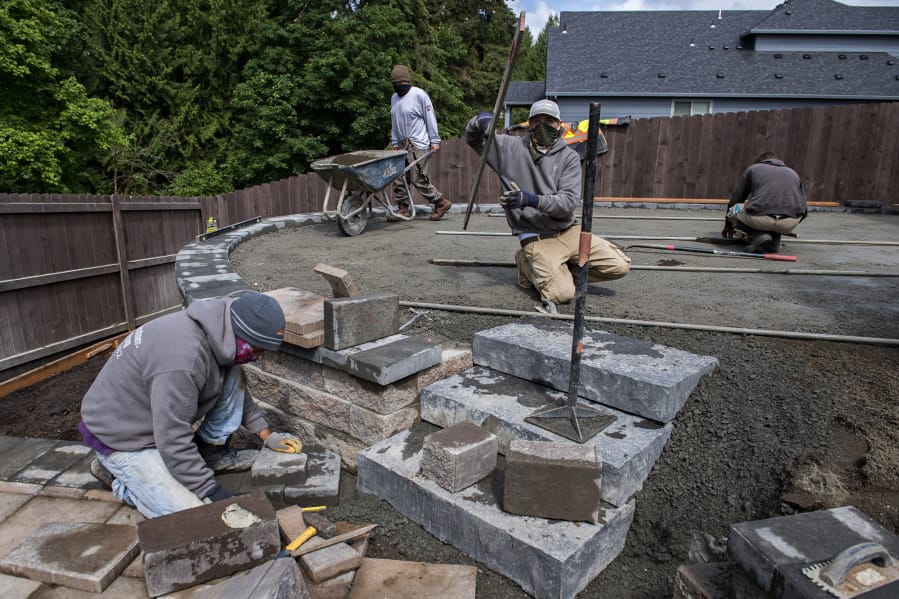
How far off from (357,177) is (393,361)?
3.97 metres

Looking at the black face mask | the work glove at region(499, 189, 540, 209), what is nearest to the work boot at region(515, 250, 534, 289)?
the work glove at region(499, 189, 540, 209)

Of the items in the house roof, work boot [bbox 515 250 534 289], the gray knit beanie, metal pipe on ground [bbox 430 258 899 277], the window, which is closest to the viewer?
the gray knit beanie

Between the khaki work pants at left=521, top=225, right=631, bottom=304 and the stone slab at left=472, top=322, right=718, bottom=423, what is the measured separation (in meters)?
0.55

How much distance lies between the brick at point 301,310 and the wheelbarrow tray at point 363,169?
115 inches

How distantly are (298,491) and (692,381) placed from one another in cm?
199

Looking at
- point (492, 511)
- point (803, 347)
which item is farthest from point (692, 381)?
point (492, 511)

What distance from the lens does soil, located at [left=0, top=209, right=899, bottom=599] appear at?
7.13ft

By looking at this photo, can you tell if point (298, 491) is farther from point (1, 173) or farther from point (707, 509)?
point (1, 173)

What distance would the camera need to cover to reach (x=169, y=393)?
92.4 inches

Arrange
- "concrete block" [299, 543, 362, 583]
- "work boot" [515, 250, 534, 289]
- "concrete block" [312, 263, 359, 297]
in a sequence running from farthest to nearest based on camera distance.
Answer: "work boot" [515, 250, 534, 289] → "concrete block" [312, 263, 359, 297] → "concrete block" [299, 543, 362, 583]

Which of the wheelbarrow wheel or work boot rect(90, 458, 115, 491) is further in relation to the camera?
the wheelbarrow wheel

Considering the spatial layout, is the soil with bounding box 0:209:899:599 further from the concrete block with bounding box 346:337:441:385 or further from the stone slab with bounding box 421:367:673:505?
the concrete block with bounding box 346:337:441:385

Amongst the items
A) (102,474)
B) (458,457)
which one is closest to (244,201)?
(102,474)

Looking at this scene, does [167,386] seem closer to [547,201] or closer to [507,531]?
[507,531]
